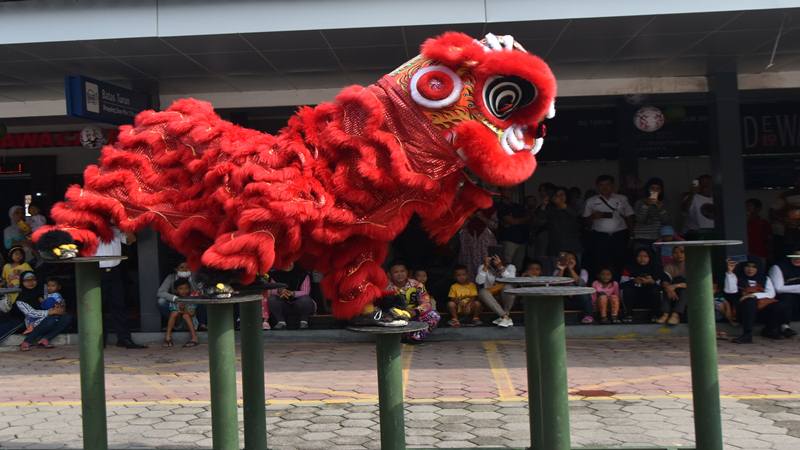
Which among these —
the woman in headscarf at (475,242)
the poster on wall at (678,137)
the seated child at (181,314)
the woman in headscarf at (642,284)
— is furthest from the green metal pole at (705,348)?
the poster on wall at (678,137)

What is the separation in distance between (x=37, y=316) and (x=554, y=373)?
7.26 metres

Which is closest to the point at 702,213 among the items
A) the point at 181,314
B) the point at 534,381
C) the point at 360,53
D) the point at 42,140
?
the point at 360,53

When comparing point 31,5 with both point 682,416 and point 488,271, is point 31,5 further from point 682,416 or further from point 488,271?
point 682,416

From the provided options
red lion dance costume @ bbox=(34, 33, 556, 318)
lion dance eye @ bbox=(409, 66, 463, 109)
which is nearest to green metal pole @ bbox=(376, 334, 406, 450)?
red lion dance costume @ bbox=(34, 33, 556, 318)

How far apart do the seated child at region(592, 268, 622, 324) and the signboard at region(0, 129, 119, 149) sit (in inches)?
315

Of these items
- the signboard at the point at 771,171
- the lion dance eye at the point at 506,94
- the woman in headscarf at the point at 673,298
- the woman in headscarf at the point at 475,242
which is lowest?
the woman in headscarf at the point at 673,298

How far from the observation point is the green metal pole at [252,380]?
382 centimetres

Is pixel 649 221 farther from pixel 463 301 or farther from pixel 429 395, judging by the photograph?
pixel 429 395

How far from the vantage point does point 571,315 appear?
8727 mm

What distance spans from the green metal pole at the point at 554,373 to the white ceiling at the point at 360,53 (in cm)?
417

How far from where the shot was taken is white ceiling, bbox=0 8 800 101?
272 inches

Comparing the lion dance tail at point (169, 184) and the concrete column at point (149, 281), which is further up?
the lion dance tail at point (169, 184)

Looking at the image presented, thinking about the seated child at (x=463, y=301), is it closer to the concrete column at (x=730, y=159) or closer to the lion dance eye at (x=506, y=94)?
the concrete column at (x=730, y=159)

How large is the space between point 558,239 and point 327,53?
140 inches
